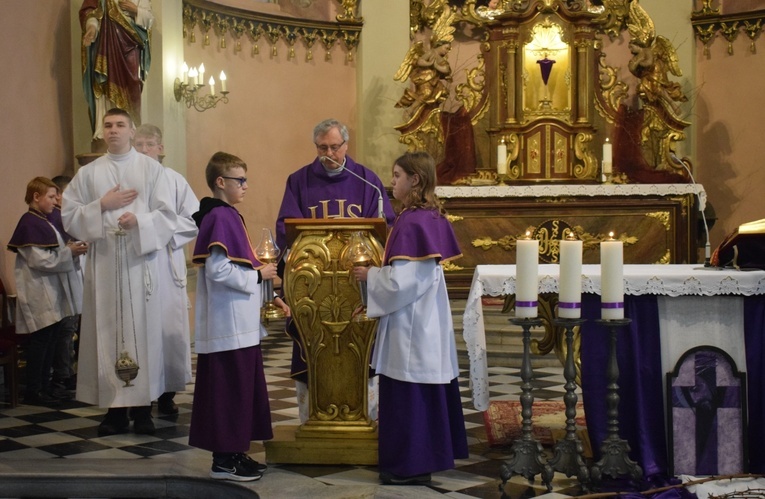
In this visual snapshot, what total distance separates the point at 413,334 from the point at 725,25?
7.73m

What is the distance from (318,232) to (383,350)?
0.66 meters

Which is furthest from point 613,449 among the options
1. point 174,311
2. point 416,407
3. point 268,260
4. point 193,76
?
point 193,76

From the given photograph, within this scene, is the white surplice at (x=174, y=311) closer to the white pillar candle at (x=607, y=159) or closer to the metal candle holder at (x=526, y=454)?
the metal candle holder at (x=526, y=454)

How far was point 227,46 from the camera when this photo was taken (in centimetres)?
1011

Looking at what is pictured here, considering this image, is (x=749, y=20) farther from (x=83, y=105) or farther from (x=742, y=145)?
(x=83, y=105)

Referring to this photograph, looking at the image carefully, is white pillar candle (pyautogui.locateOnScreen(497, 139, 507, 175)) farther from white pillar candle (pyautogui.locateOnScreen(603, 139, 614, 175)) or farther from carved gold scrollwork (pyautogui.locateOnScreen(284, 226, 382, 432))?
carved gold scrollwork (pyautogui.locateOnScreen(284, 226, 382, 432))

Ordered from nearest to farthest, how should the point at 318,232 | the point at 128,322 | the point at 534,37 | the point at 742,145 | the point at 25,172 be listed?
the point at 318,232, the point at 128,322, the point at 25,172, the point at 534,37, the point at 742,145

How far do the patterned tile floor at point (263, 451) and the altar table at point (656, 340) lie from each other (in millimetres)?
380

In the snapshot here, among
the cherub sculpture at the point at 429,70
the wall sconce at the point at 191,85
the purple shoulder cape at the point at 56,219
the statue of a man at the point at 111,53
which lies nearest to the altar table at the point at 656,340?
the purple shoulder cape at the point at 56,219

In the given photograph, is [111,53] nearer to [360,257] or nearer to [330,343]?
[330,343]

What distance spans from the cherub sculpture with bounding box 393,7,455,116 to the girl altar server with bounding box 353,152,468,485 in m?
A: 5.78

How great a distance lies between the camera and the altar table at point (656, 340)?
4199 mm

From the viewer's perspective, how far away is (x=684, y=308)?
4.27m

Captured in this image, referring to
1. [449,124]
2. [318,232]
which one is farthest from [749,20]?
[318,232]
